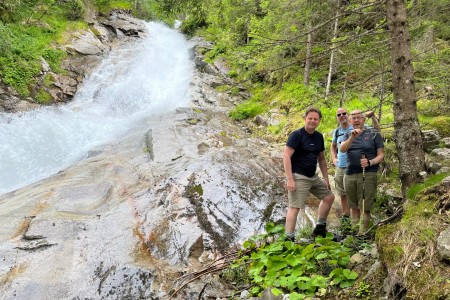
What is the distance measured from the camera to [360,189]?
5.46 m

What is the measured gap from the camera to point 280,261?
13.2ft

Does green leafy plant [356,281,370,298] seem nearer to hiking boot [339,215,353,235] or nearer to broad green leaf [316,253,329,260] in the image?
broad green leaf [316,253,329,260]

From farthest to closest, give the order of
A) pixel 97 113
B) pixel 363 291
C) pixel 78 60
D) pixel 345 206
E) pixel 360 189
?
pixel 78 60 → pixel 97 113 → pixel 345 206 → pixel 360 189 → pixel 363 291

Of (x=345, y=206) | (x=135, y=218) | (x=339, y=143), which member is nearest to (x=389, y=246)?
(x=339, y=143)

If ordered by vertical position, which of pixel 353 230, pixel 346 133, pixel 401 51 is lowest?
pixel 353 230

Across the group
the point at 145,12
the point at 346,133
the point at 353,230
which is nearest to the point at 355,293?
the point at 353,230

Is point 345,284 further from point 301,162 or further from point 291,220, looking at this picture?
point 301,162

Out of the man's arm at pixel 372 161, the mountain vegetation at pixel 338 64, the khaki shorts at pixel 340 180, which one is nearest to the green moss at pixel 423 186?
the mountain vegetation at pixel 338 64

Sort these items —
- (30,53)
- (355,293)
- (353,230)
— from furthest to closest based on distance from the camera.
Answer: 1. (30,53)
2. (353,230)
3. (355,293)

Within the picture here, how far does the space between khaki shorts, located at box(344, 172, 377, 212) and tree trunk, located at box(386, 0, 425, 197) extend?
0.92 meters

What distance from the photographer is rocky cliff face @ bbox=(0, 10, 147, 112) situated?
16125 mm

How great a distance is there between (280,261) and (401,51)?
3.00 metres

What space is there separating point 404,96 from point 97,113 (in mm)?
15179

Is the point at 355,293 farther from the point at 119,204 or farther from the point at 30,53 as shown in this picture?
the point at 30,53
